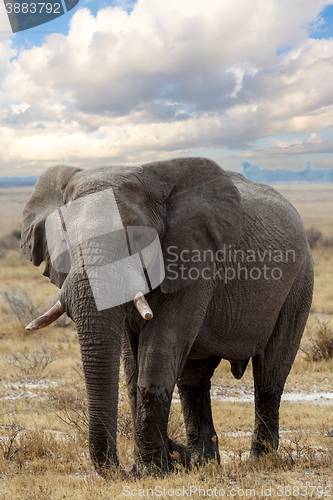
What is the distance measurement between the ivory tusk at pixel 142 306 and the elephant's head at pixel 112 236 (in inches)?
2.3

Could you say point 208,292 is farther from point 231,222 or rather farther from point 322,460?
point 322,460

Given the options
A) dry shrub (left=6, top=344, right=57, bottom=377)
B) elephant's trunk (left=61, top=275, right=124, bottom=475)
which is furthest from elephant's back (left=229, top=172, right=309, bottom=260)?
dry shrub (left=6, top=344, right=57, bottom=377)

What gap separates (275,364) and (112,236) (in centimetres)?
304

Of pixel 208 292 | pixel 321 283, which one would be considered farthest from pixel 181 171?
pixel 321 283

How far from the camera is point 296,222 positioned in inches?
242

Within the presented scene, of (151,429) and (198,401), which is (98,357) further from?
(198,401)

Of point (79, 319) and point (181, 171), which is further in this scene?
point (181, 171)

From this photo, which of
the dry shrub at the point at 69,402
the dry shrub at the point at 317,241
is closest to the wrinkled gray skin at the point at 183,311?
the dry shrub at the point at 69,402

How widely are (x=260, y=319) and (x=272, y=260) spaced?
24.4 inches

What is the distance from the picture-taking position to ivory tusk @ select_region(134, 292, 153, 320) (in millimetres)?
3852

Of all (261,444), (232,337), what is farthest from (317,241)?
(232,337)

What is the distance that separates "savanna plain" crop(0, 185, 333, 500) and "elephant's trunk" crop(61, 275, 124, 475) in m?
0.38

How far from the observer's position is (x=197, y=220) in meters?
4.68

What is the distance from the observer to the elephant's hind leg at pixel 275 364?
242 inches
